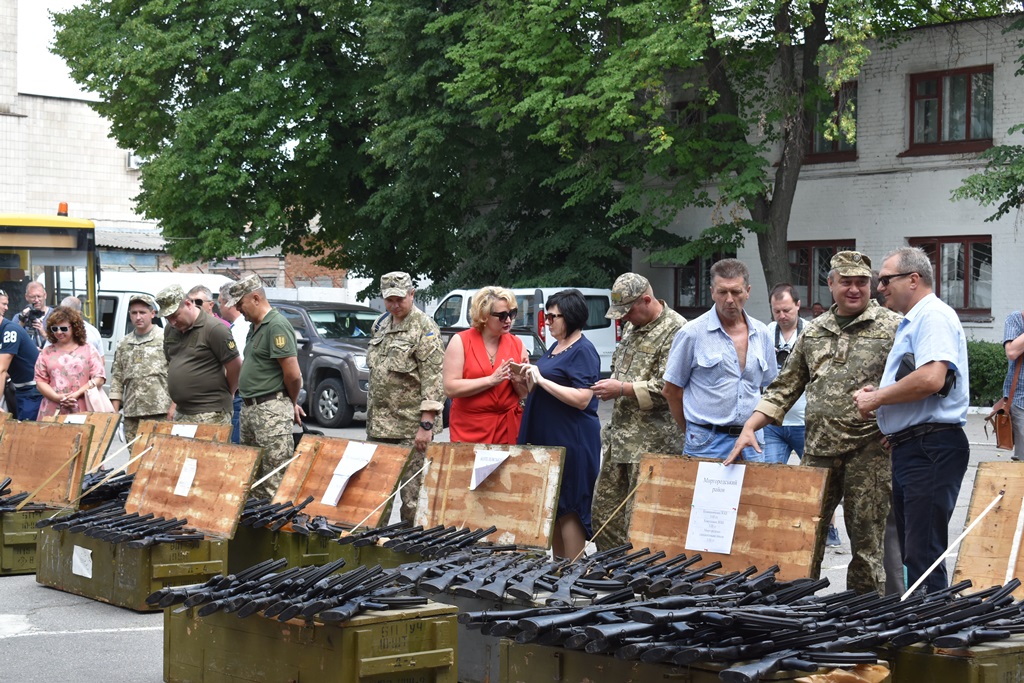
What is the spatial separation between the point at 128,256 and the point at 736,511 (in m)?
50.9

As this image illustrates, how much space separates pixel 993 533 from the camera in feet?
19.0

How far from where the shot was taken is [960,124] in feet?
87.1

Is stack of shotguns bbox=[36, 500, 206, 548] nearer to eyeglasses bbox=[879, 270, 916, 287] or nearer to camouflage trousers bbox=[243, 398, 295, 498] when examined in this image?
camouflage trousers bbox=[243, 398, 295, 498]

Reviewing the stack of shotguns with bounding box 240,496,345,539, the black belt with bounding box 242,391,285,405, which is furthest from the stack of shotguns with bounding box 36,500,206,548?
the black belt with bounding box 242,391,285,405

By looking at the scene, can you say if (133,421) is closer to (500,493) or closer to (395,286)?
(395,286)

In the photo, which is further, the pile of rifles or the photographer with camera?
the photographer with camera

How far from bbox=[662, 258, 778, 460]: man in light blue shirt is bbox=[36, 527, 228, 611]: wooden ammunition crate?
294cm

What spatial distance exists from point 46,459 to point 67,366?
9.00 feet

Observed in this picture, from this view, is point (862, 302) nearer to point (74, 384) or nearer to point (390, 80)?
point (74, 384)

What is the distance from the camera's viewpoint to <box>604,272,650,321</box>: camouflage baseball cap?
7844mm

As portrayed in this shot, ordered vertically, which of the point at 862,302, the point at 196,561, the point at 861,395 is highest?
the point at 862,302

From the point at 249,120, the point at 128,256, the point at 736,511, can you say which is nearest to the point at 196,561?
the point at 736,511

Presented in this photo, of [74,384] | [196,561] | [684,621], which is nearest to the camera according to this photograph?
[684,621]

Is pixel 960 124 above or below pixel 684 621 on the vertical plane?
above
